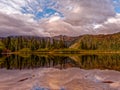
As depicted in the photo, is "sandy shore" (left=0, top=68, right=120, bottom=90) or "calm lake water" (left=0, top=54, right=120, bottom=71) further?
"calm lake water" (left=0, top=54, right=120, bottom=71)

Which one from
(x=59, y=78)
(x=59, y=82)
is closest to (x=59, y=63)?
(x=59, y=78)

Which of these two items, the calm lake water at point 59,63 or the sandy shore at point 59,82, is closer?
the sandy shore at point 59,82

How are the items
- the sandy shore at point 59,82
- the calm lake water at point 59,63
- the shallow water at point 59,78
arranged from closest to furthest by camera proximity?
1. the sandy shore at point 59,82
2. the shallow water at point 59,78
3. the calm lake water at point 59,63

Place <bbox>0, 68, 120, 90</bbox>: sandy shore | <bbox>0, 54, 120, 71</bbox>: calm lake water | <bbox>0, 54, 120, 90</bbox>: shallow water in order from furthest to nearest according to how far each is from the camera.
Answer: <bbox>0, 54, 120, 71</bbox>: calm lake water < <bbox>0, 54, 120, 90</bbox>: shallow water < <bbox>0, 68, 120, 90</bbox>: sandy shore

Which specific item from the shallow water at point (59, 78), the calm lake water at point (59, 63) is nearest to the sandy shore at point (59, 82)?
the shallow water at point (59, 78)

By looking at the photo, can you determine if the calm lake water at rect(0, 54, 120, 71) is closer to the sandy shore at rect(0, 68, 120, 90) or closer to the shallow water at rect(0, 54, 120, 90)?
the shallow water at rect(0, 54, 120, 90)

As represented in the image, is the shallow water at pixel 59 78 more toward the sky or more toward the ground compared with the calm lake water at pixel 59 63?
more toward the sky

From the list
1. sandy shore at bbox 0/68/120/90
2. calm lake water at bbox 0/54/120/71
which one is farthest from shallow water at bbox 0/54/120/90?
calm lake water at bbox 0/54/120/71

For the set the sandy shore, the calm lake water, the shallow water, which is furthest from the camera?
the calm lake water

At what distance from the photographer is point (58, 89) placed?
2395cm

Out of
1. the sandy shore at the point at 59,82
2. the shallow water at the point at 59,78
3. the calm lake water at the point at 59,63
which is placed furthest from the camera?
the calm lake water at the point at 59,63

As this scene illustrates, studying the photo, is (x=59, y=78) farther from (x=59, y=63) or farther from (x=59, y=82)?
(x=59, y=63)

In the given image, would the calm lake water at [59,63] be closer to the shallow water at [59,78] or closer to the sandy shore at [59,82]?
the shallow water at [59,78]

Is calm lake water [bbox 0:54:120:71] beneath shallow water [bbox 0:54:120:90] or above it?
beneath
